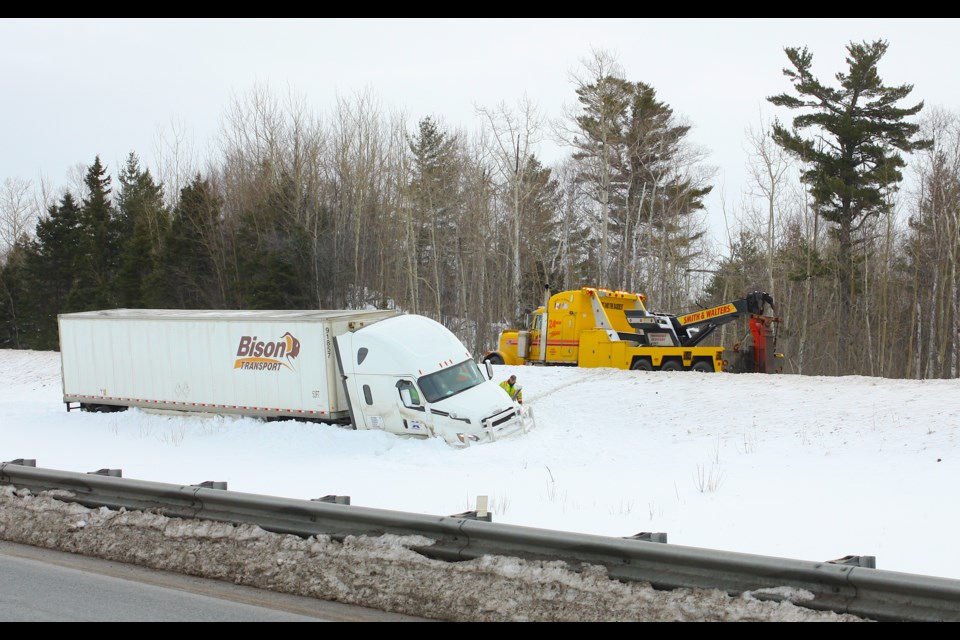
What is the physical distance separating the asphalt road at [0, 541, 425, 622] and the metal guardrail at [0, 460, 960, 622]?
929mm

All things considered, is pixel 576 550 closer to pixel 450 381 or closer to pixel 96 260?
pixel 450 381

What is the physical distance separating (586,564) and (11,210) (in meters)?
94.7

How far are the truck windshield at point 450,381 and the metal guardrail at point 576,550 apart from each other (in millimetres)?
8586

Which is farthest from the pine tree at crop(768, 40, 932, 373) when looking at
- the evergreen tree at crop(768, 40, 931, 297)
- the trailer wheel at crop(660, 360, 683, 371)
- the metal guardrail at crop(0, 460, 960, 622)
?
the metal guardrail at crop(0, 460, 960, 622)

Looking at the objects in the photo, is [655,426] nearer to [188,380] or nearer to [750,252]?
[188,380]

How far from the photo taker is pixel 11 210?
86.6 m

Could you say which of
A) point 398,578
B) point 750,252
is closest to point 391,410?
point 398,578

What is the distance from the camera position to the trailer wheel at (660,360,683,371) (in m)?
26.0

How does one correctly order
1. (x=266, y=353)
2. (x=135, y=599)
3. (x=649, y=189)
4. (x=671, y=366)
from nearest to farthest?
(x=135, y=599) < (x=266, y=353) < (x=671, y=366) < (x=649, y=189)

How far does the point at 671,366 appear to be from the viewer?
85.8 feet

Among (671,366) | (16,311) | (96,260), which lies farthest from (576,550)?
(16,311)

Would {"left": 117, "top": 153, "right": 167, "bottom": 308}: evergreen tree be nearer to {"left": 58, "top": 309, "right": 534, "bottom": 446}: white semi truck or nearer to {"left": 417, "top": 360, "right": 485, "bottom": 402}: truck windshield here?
{"left": 58, "top": 309, "right": 534, "bottom": 446}: white semi truck

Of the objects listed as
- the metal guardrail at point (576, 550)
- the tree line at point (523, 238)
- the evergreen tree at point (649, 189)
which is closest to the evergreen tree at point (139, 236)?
the tree line at point (523, 238)

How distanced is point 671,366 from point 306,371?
12467 mm
